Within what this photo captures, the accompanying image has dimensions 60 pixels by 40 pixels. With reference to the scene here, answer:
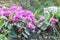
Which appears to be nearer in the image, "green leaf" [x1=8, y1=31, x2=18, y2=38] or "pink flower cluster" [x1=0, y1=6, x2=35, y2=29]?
"green leaf" [x1=8, y1=31, x2=18, y2=38]

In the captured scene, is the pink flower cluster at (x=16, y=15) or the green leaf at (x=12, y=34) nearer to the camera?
the green leaf at (x=12, y=34)

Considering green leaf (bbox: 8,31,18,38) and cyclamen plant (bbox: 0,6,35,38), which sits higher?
cyclamen plant (bbox: 0,6,35,38)

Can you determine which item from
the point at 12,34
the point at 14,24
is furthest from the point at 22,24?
the point at 12,34

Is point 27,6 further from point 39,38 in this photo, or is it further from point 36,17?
point 39,38

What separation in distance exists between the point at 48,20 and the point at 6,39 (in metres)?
1.07

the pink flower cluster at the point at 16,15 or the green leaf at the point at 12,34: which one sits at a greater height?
the pink flower cluster at the point at 16,15

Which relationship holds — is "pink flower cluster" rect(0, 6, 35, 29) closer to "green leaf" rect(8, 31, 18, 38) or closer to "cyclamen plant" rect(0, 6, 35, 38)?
"cyclamen plant" rect(0, 6, 35, 38)

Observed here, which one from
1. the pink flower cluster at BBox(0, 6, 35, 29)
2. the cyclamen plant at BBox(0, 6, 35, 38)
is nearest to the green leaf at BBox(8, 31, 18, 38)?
the cyclamen plant at BBox(0, 6, 35, 38)

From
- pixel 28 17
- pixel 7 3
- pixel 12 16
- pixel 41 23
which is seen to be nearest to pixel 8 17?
pixel 12 16

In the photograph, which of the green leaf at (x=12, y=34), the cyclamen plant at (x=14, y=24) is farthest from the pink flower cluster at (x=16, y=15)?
the green leaf at (x=12, y=34)

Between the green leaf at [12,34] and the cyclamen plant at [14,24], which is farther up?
the cyclamen plant at [14,24]

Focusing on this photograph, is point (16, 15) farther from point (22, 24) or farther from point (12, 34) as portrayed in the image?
point (12, 34)

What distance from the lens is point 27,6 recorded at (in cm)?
639

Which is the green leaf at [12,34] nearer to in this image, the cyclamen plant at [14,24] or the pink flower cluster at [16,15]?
the cyclamen plant at [14,24]
